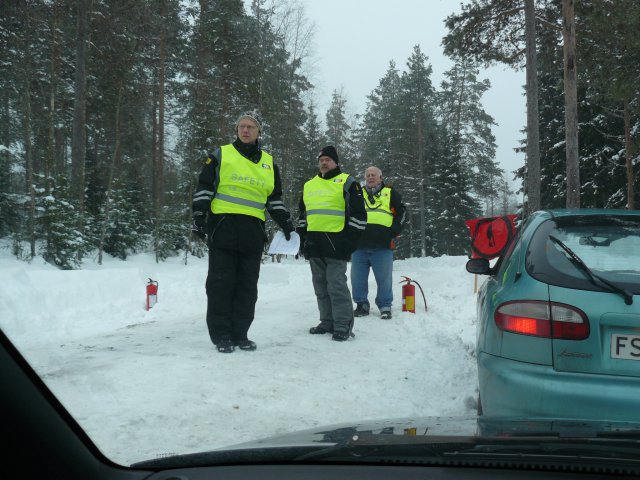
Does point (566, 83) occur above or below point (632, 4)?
below

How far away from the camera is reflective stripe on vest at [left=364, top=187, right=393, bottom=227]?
836cm

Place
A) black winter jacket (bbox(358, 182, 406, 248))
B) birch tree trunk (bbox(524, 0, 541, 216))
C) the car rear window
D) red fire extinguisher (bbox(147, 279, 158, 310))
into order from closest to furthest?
1. the car rear window
2. black winter jacket (bbox(358, 182, 406, 248))
3. red fire extinguisher (bbox(147, 279, 158, 310))
4. birch tree trunk (bbox(524, 0, 541, 216))

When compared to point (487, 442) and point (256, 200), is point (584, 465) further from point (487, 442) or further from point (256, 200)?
point (256, 200)

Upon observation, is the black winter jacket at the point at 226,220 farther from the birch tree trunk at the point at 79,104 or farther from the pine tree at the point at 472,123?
the pine tree at the point at 472,123

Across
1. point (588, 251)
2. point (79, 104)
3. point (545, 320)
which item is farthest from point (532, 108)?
point (545, 320)

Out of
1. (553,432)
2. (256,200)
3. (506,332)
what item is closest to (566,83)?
(256,200)

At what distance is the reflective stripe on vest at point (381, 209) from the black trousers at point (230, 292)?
3.16 m

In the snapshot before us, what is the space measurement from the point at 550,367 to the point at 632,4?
14.5 metres

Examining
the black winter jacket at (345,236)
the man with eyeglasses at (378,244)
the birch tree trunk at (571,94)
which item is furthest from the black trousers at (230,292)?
the birch tree trunk at (571,94)

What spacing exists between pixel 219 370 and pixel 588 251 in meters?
3.04

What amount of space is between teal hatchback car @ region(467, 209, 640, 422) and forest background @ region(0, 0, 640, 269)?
12935 mm

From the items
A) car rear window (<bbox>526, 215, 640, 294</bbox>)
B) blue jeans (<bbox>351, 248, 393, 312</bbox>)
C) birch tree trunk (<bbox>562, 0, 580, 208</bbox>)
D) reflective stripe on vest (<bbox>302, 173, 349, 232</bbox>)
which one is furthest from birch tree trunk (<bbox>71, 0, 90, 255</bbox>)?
car rear window (<bbox>526, 215, 640, 294</bbox>)

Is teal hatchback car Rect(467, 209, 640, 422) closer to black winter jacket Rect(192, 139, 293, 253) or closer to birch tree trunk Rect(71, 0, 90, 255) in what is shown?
black winter jacket Rect(192, 139, 293, 253)

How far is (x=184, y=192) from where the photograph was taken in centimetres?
2586
